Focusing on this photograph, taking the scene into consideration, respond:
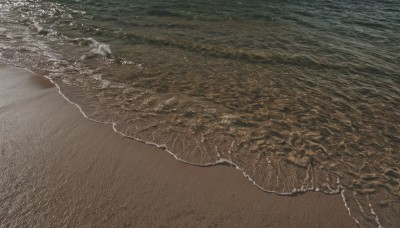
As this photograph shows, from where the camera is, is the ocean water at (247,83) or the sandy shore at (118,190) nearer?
the sandy shore at (118,190)

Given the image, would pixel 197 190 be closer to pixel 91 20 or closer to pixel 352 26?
pixel 91 20

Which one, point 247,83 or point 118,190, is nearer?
point 118,190

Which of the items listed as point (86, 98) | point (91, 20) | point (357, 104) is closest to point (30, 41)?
point (91, 20)

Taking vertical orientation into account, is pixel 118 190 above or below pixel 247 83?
below

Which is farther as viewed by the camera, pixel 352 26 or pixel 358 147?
pixel 352 26
